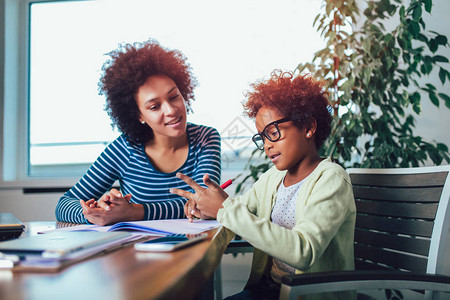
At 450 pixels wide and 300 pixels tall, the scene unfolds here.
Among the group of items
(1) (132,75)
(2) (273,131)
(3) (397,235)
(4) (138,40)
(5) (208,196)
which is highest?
(4) (138,40)

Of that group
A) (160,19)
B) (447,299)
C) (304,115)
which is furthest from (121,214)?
(160,19)

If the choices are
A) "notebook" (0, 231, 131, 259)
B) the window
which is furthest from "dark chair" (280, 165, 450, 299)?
the window

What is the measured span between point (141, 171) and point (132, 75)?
370 mm

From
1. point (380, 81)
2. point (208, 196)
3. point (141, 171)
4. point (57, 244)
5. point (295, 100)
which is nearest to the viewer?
point (57, 244)

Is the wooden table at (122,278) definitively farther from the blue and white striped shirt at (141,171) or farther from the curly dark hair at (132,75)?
the curly dark hair at (132,75)

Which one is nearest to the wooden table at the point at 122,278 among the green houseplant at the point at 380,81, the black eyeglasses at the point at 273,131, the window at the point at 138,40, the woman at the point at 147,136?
the black eyeglasses at the point at 273,131

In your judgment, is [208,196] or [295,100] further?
[295,100]

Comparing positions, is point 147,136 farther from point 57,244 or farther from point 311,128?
point 57,244

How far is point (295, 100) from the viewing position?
1.20 m

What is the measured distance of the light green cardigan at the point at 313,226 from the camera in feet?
2.84

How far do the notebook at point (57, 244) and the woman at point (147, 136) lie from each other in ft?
2.45

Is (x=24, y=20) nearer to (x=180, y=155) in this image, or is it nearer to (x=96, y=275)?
(x=180, y=155)

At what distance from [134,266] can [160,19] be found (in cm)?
278

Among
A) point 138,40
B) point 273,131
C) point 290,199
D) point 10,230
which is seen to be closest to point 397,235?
point 290,199
